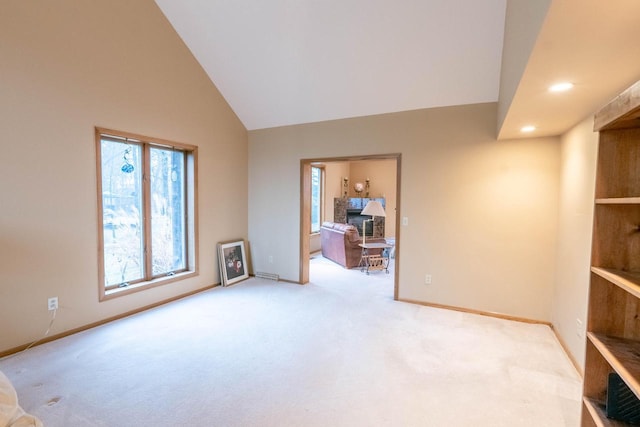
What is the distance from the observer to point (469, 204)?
3604mm

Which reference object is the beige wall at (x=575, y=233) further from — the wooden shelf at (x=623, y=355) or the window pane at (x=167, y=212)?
the window pane at (x=167, y=212)

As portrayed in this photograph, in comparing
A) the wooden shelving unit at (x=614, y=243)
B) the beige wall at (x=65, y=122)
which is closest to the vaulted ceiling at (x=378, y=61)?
the wooden shelving unit at (x=614, y=243)

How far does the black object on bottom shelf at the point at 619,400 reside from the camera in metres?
1.17

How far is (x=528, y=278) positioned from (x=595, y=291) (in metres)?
2.48

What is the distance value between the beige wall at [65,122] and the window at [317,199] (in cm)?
445

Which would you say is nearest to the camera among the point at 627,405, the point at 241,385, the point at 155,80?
the point at 627,405

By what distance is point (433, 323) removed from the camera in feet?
10.9

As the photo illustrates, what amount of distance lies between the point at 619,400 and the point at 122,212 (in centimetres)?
426

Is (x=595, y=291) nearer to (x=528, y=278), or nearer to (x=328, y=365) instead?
(x=328, y=365)

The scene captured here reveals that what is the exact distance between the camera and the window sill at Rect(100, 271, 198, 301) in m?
3.26

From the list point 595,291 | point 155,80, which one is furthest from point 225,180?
point 595,291

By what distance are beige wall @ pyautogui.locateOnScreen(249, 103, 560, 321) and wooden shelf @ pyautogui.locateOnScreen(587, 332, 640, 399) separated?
7.96ft

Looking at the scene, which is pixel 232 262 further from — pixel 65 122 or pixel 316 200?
pixel 316 200

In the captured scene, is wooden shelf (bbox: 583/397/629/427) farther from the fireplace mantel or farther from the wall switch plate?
the fireplace mantel
